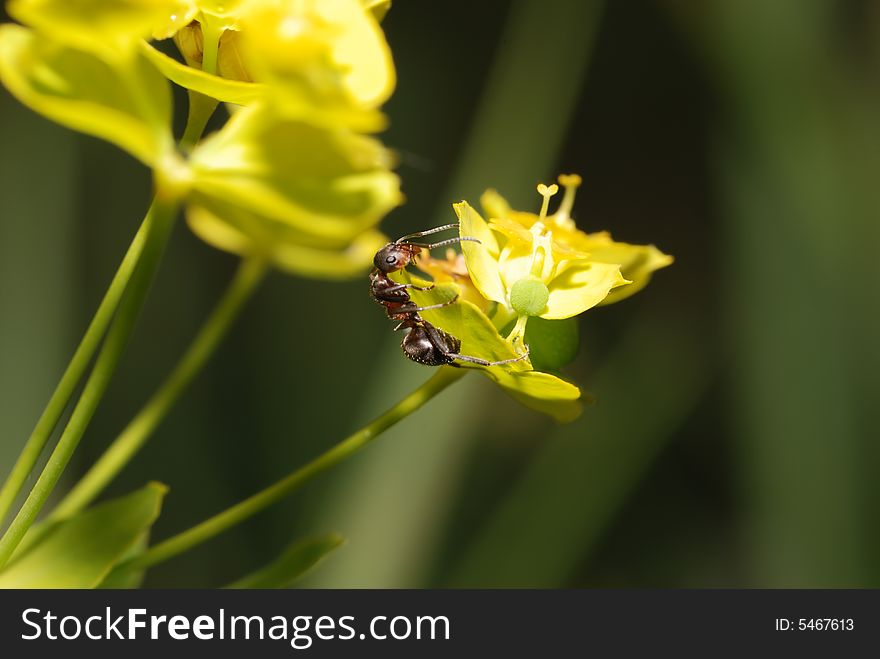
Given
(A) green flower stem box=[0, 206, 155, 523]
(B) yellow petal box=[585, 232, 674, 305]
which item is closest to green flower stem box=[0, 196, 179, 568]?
(A) green flower stem box=[0, 206, 155, 523]

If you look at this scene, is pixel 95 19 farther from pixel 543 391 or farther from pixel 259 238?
pixel 543 391

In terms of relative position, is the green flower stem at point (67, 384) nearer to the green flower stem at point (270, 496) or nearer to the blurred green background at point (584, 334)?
the green flower stem at point (270, 496)

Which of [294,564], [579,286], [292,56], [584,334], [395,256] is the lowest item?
[294,564]

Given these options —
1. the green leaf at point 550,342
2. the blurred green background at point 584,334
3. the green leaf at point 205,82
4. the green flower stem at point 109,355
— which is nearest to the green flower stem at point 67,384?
the green flower stem at point 109,355

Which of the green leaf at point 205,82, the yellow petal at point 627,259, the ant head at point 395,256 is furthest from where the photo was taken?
the ant head at point 395,256

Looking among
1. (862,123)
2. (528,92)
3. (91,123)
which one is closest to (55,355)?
(528,92)

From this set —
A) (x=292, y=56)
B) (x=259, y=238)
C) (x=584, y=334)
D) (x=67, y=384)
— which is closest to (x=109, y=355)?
(x=67, y=384)

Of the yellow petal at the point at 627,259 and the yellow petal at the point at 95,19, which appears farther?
the yellow petal at the point at 627,259
